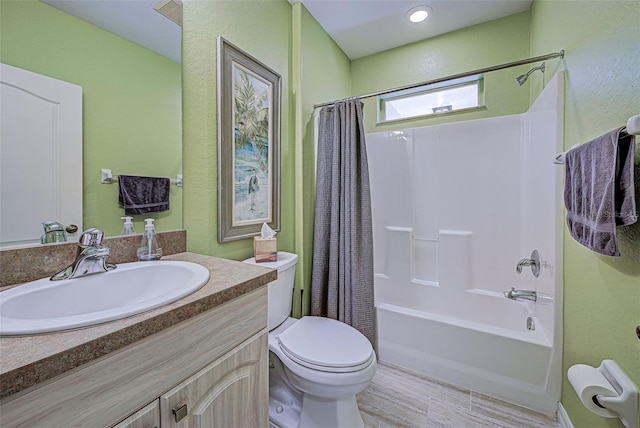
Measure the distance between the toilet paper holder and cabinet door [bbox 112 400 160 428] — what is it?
1.27m

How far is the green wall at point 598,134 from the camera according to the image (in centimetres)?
83

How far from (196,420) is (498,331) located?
5.13ft

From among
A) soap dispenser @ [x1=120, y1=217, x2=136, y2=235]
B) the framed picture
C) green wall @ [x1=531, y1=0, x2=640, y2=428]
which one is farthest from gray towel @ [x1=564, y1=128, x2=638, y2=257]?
soap dispenser @ [x1=120, y1=217, x2=136, y2=235]

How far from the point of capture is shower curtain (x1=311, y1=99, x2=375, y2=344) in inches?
67.7

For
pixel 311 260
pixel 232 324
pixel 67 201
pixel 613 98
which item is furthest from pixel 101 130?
pixel 613 98

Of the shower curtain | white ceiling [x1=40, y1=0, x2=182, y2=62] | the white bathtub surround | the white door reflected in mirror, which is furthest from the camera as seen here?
the shower curtain

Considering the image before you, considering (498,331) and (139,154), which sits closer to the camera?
(139,154)

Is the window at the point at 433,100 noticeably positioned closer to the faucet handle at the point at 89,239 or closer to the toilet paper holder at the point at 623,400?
the toilet paper holder at the point at 623,400

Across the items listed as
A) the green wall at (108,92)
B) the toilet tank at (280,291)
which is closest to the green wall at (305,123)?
the toilet tank at (280,291)

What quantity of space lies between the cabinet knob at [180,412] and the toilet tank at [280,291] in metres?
0.63

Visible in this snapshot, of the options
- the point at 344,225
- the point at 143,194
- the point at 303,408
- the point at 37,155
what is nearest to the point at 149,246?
the point at 143,194

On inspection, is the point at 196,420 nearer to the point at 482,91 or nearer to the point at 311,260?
the point at 311,260

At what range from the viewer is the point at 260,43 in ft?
5.14

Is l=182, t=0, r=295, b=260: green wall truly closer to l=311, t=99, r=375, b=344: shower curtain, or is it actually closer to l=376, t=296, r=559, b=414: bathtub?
l=311, t=99, r=375, b=344: shower curtain
